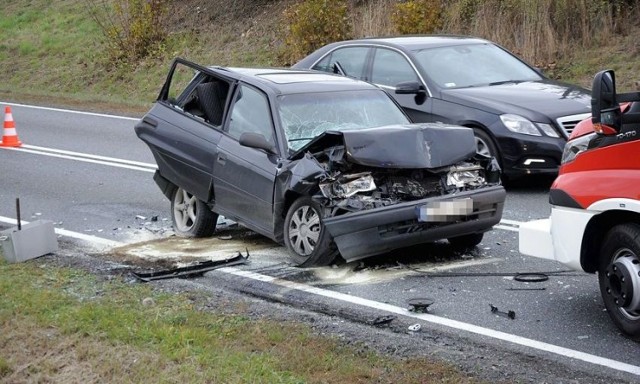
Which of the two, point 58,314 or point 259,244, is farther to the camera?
point 259,244

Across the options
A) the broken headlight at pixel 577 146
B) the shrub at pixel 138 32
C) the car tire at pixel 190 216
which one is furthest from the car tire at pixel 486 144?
the shrub at pixel 138 32

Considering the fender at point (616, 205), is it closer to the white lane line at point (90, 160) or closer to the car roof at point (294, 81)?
the car roof at point (294, 81)

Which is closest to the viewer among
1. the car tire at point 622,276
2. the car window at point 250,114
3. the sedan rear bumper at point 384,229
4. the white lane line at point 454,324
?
the white lane line at point 454,324

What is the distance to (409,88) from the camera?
39.3 ft

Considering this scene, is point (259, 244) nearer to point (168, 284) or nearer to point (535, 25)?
point (168, 284)

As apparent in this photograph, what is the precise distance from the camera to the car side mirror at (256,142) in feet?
28.9

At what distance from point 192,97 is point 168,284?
2797 millimetres

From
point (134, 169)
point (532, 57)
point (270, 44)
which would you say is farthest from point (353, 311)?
point (270, 44)

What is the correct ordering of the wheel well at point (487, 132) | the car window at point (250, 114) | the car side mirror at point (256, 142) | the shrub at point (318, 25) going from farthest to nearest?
the shrub at point (318, 25)
the wheel well at point (487, 132)
the car window at point (250, 114)
the car side mirror at point (256, 142)

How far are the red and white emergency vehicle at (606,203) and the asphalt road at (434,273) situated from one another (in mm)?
371

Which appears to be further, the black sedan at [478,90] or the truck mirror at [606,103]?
the black sedan at [478,90]

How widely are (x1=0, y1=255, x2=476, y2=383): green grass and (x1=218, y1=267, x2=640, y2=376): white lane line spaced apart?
0.70 meters

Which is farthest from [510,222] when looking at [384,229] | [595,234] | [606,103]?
[606,103]

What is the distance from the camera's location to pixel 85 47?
2989cm
